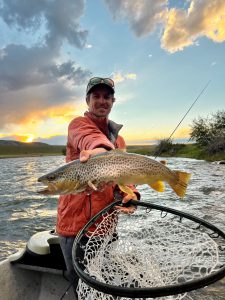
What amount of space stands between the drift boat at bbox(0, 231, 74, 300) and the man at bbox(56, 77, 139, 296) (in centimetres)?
146

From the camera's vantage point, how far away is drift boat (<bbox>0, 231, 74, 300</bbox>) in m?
5.52

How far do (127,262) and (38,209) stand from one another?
14.7 metres

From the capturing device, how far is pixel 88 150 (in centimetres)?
359

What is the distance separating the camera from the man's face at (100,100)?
4.19 metres

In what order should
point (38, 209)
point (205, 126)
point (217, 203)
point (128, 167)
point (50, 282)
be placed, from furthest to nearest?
point (205, 126)
point (38, 209)
point (217, 203)
point (50, 282)
point (128, 167)

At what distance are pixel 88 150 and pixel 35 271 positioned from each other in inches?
136

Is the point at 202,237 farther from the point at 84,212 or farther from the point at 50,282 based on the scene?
Answer: the point at 50,282

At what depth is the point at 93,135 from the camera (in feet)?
12.4

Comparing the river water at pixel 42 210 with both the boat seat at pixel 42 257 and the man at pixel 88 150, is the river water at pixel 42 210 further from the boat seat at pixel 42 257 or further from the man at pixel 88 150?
the man at pixel 88 150

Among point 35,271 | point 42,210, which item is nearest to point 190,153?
point 42,210

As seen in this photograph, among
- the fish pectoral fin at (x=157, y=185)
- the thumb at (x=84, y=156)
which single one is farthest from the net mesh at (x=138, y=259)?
the thumb at (x=84, y=156)

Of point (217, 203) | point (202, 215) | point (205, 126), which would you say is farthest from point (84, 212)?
point (205, 126)

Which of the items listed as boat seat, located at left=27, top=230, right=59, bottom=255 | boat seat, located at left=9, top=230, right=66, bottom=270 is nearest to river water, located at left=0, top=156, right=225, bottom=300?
boat seat, located at left=9, top=230, right=66, bottom=270

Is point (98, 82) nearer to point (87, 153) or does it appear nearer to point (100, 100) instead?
point (100, 100)
